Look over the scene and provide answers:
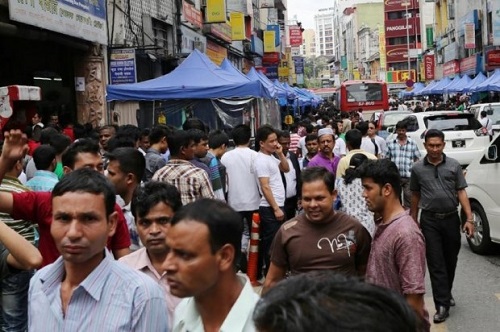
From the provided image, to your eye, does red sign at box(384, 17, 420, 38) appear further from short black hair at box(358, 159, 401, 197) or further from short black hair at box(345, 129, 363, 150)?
short black hair at box(358, 159, 401, 197)

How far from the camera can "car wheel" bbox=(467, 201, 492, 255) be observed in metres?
9.41

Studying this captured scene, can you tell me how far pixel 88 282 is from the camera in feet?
8.76

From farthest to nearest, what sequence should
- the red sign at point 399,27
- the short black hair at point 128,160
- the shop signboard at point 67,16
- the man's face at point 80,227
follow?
the red sign at point 399,27
the shop signboard at point 67,16
the short black hair at point 128,160
the man's face at point 80,227

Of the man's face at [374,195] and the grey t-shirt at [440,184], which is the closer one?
the man's face at [374,195]

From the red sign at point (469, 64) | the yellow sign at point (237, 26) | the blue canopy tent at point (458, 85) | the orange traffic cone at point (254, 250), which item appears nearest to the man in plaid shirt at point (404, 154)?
the orange traffic cone at point (254, 250)

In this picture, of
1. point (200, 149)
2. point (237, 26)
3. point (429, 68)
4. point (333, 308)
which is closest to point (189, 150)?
point (200, 149)

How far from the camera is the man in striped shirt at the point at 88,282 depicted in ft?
8.66

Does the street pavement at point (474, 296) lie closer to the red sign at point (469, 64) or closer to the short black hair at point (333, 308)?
the short black hair at point (333, 308)

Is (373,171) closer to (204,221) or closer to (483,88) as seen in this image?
(204,221)

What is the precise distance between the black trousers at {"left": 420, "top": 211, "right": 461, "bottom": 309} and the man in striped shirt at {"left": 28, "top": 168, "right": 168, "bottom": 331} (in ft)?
14.4

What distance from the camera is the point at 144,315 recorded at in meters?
2.66

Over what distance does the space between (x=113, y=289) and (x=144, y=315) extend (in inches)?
6.0

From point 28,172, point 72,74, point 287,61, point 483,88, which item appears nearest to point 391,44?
point 287,61

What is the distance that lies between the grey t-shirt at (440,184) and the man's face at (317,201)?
8.53ft
